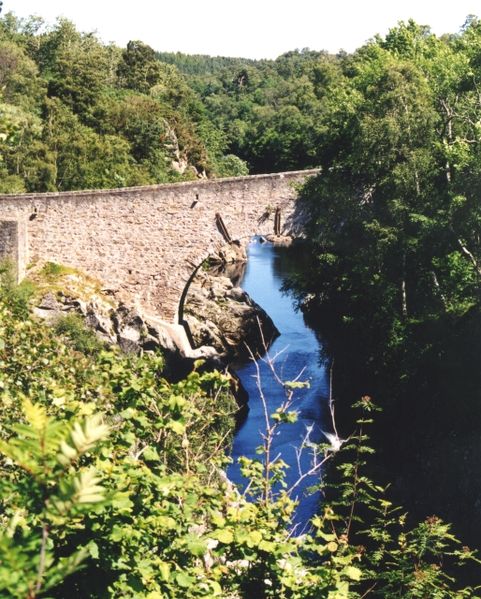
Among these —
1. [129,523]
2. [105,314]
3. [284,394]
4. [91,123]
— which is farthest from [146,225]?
[129,523]

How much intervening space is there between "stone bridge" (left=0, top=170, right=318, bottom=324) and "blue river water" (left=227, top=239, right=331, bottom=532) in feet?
11.8

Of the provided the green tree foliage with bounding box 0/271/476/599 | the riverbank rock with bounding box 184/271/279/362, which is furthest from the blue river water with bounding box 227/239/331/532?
the green tree foliage with bounding box 0/271/476/599

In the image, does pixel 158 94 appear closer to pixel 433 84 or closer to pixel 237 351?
pixel 237 351

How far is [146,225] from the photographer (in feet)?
74.1

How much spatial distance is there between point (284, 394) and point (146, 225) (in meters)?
5.92

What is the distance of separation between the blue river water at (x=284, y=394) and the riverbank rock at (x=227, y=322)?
623 mm

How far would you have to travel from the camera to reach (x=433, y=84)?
65.2 ft

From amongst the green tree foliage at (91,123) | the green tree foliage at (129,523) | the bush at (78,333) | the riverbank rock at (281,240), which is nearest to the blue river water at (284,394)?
the bush at (78,333)

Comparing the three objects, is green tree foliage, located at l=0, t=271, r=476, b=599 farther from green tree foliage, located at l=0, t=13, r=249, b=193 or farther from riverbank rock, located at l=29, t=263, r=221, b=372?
green tree foliage, located at l=0, t=13, r=249, b=193

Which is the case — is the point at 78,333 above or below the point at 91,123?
below

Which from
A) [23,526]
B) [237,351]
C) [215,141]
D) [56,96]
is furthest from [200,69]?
[23,526]

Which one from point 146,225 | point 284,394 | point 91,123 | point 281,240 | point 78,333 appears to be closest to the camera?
point 78,333

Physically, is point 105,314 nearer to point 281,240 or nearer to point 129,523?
point 129,523

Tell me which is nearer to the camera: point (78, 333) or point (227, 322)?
point (78, 333)
